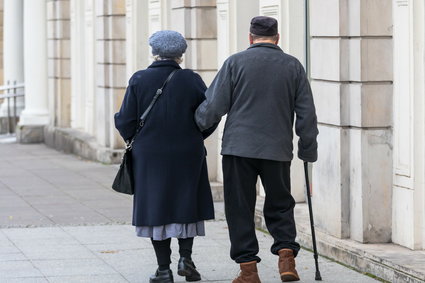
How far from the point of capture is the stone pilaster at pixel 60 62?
74.7 ft

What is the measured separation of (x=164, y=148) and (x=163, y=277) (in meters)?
0.87

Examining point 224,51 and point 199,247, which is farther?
point 224,51

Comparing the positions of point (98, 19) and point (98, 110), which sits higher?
point (98, 19)

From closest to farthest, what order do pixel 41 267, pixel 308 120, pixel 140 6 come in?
pixel 308 120 < pixel 41 267 < pixel 140 6

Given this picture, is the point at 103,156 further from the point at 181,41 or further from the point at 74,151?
the point at 181,41

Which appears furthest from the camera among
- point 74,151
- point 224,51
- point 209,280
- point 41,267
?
point 74,151

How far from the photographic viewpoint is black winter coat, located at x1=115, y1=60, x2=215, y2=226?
8.69 m

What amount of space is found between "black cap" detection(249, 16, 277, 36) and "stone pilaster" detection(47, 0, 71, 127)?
1450 centimetres

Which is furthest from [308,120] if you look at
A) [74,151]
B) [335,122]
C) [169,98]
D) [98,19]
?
[74,151]

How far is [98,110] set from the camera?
1973 cm

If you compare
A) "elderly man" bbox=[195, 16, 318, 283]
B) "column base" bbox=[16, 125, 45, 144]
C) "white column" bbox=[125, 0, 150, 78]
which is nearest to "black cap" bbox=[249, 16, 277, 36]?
"elderly man" bbox=[195, 16, 318, 283]

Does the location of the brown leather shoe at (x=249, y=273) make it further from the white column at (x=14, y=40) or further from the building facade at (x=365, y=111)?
the white column at (x=14, y=40)

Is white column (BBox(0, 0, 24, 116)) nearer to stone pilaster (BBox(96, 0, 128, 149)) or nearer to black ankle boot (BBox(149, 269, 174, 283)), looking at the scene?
stone pilaster (BBox(96, 0, 128, 149))

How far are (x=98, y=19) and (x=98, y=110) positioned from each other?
1.38 metres
